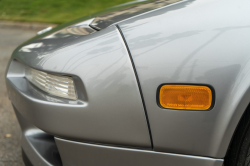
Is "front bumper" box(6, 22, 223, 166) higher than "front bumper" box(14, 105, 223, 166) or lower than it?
higher

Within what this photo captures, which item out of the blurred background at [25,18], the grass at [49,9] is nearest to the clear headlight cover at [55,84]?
the blurred background at [25,18]

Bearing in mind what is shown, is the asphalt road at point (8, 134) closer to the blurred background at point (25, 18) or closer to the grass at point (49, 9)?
the blurred background at point (25, 18)

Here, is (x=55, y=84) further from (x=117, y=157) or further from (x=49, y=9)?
(x=49, y=9)

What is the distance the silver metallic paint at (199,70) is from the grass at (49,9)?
21.0 feet

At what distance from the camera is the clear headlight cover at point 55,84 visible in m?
1.41

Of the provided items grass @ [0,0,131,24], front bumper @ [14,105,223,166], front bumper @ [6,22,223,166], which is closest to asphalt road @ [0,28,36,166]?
front bumper @ [14,105,223,166]

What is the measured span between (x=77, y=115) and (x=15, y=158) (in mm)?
1187

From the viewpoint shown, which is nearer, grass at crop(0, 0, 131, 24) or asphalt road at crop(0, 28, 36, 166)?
asphalt road at crop(0, 28, 36, 166)

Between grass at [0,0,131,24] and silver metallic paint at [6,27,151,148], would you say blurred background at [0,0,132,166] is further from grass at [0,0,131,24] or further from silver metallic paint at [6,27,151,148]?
silver metallic paint at [6,27,151,148]

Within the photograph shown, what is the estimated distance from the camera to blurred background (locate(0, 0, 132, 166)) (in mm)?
3245

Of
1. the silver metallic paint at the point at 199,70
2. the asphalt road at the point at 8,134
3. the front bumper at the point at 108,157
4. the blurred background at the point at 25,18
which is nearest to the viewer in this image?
the silver metallic paint at the point at 199,70

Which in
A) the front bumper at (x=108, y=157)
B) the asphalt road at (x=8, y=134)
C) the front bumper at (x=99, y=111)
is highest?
the front bumper at (x=99, y=111)

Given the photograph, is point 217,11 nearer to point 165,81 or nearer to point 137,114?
point 165,81

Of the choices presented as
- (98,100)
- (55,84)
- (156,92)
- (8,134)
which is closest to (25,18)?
(8,134)
